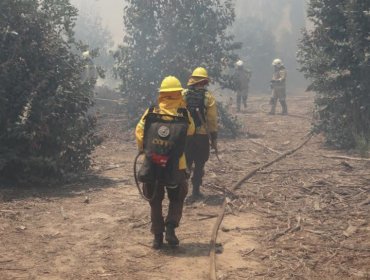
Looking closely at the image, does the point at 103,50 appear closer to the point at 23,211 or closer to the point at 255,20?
the point at 255,20

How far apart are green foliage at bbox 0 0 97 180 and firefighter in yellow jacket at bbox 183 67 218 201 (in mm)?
2677

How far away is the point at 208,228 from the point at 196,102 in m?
2.05

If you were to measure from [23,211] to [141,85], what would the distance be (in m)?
9.22

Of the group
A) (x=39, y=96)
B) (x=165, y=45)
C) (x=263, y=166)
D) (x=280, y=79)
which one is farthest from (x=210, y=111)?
(x=280, y=79)

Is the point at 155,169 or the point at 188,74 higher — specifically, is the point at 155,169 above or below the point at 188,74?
below

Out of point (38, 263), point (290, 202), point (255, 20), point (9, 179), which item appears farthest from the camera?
point (255, 20)

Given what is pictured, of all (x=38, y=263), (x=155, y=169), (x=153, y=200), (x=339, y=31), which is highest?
(x=339, y=31)

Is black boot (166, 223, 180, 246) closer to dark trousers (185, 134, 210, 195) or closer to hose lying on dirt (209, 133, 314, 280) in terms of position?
hose lying on dirt (209, 133, 314, 280)

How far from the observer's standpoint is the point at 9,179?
28.1ft

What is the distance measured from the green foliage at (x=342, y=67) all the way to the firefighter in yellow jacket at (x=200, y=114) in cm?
521

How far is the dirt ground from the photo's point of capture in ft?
16.8

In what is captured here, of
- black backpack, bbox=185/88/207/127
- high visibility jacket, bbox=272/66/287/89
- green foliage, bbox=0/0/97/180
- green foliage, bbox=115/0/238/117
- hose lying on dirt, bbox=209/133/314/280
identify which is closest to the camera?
hose lying on dirt, bbox=209/133/314/280

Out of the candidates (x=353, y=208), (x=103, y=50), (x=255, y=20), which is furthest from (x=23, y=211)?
(x=255, y=20)

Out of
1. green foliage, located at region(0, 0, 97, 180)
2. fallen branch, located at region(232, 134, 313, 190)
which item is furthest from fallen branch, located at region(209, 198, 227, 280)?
green foliage, located at region(0, 0, 97, 180)
